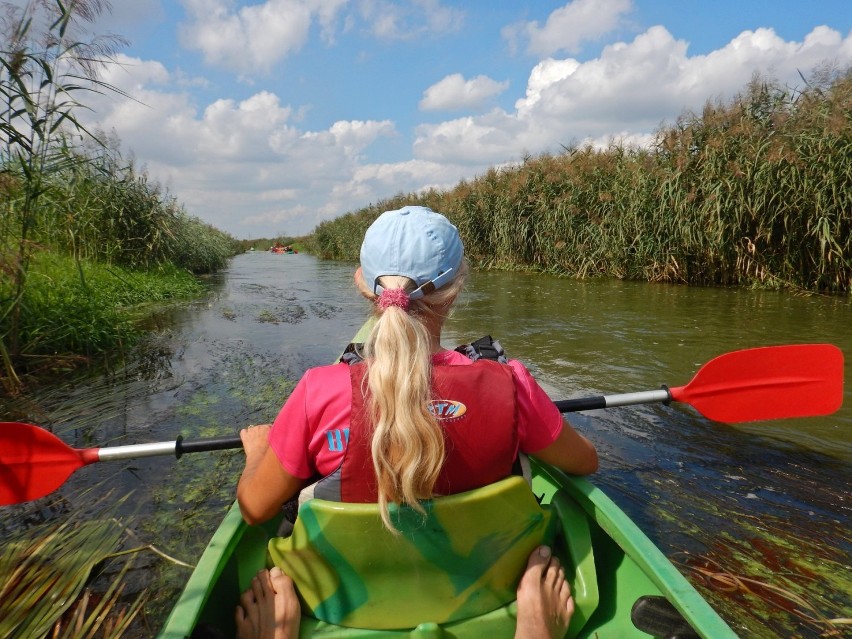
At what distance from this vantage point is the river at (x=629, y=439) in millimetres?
2076

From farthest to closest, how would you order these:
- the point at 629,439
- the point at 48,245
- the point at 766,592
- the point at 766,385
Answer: the point at 48,245 → the point at 629,439 → the point at 766,385 → the point at 766,592

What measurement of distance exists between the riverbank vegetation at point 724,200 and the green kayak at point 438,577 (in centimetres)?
738

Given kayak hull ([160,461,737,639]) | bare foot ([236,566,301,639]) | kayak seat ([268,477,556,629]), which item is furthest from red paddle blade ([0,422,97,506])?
kayak seat ([268,477,556,629])

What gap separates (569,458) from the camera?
1594 mm

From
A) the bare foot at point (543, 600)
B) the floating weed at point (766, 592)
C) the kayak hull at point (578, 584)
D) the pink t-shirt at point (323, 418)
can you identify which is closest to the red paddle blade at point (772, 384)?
the floating weed at point (766, 592)

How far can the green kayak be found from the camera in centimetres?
132

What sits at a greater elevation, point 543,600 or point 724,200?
point 724,200

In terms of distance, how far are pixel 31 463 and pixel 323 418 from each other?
1590mm

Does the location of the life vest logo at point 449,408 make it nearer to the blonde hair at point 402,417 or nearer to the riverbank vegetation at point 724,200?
the blonde hair at point 402,417

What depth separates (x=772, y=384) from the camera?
2.72 m

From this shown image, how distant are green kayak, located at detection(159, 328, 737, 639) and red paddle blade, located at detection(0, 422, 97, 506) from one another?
1.02 meters

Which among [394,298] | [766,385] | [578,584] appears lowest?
[578,584]

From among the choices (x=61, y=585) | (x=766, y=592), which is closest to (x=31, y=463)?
(x=61, y=585)

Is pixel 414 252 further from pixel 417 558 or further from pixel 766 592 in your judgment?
pixel 766 592
